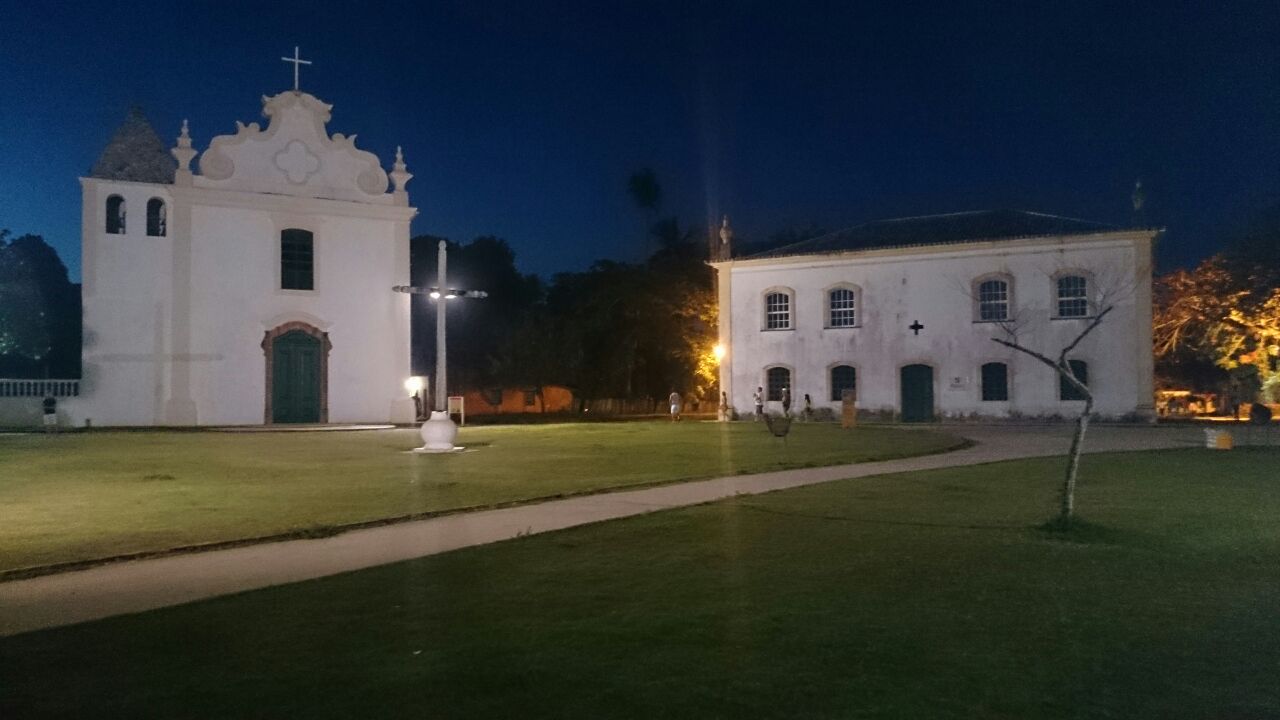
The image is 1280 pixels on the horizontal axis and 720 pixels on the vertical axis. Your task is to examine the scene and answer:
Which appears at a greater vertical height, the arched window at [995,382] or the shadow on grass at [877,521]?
the arched window at [995,382]

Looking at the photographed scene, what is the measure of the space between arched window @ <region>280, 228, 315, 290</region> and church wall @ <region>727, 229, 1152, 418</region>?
16993mm

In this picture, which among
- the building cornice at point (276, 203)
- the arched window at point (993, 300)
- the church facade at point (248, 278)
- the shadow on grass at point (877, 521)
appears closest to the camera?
the shadow on grass at point (877, 521)

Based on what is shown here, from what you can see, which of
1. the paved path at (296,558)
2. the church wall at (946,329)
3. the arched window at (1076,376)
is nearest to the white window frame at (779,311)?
the church wall at (946,329)

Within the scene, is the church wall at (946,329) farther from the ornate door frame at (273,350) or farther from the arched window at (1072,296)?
the ornate door frame at (273,350)

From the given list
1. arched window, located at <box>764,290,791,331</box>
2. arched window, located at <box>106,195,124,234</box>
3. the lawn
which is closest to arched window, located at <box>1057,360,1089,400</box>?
the lawn

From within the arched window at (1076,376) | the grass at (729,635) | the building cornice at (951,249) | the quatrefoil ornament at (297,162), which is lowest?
the grass at (729,635)

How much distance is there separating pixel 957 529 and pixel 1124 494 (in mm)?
4684

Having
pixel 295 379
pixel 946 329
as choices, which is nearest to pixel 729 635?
pixel 295 379

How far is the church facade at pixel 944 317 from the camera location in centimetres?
3484

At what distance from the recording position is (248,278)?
34062mm

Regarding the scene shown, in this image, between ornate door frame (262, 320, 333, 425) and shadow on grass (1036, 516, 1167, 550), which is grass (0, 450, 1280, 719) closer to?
shadow on grass (1036, 516, 1167, 550)

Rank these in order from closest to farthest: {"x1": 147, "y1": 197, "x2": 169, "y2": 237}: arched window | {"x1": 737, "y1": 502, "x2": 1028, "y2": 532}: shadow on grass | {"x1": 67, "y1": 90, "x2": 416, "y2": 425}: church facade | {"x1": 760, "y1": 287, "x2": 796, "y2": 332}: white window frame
Result: {"x1": 737, "y1": 502, "x2": 1028, "y2": 532}: shadow on grass, {"x1": 67, "y1": 90, "x2": 416, "y2": 425}: church facade, {"x1": 147, "y1": 197, "x2": 169, "y2": 237}: arched window, {"x1": 760, "y1": 287, "x2": 796, "y2": 332}: white window frame

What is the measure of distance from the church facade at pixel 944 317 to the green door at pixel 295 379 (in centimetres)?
1650

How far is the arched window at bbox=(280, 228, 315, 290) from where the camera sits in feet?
114
